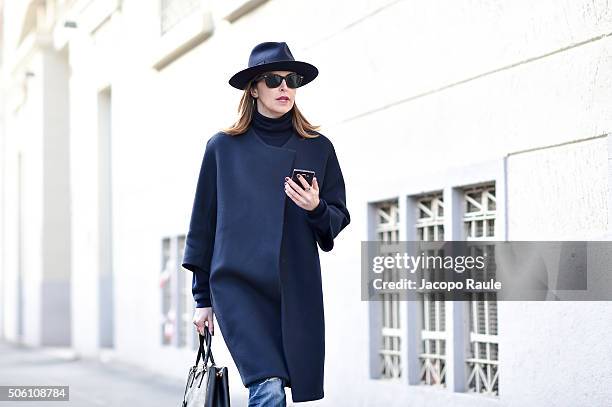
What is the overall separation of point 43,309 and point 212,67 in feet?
36.2

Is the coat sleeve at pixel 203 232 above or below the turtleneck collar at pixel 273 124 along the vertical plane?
below

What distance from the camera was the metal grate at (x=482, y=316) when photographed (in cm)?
750

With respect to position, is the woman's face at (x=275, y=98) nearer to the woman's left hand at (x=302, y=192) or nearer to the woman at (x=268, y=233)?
the woman at (x=268, y=233)

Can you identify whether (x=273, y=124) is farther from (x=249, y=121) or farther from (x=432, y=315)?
(x=432, y=315)

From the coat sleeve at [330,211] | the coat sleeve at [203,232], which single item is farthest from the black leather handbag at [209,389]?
the coat sleeve at [330,211]

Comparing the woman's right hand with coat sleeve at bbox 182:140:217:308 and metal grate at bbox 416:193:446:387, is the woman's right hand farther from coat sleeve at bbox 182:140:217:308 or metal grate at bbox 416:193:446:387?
metal grate at bbox 416:193:446:387

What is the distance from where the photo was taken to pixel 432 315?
8289mm

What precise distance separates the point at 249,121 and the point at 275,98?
0.15 m

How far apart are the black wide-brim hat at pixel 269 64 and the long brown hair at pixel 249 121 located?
53 mm

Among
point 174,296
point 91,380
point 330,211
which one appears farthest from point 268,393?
point 174,296

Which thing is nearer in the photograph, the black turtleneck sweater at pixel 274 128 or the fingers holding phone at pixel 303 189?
the fingers holding phone at pixel 303 189

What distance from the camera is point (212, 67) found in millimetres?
12539

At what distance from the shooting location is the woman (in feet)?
15.1

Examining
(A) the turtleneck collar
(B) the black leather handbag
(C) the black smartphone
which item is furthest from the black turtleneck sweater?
(B) the black leather handbag
